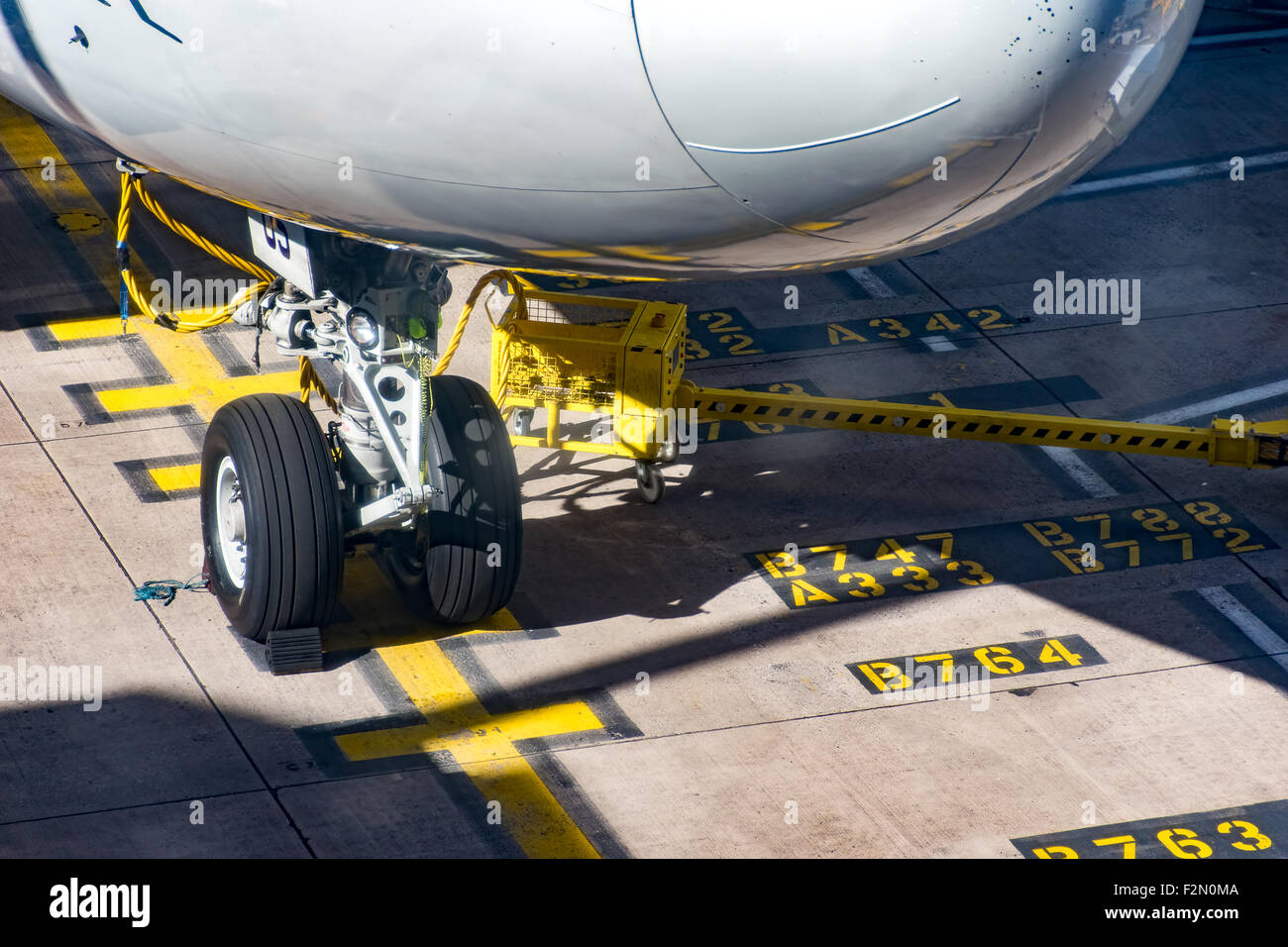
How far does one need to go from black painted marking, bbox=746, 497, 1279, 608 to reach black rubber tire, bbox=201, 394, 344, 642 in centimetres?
246

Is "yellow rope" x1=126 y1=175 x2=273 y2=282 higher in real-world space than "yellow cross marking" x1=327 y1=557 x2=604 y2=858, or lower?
higher

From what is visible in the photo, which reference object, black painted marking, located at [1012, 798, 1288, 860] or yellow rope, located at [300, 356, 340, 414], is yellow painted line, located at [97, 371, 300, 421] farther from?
black painted marking, located at [1012, 798, 1288, 860]

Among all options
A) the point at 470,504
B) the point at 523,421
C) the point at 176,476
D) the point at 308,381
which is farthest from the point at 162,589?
the point at 523,421

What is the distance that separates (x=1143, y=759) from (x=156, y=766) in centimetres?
445

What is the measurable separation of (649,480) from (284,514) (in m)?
2.52

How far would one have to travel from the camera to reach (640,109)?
5.24 m

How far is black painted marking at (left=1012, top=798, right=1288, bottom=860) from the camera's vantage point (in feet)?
24.7

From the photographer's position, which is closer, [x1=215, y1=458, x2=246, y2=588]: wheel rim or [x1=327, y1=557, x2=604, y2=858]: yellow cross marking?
[x1=327, y1=557, x2=604, y2=858]: yellow cross marking

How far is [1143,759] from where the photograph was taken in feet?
26.7
